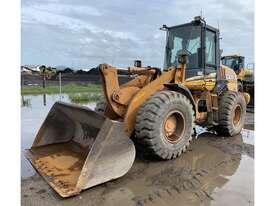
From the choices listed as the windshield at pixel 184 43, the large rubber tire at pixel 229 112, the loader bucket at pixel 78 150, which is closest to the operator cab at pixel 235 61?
the large rubber tire at pixel 229 112

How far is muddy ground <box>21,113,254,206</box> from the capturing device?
2988mm

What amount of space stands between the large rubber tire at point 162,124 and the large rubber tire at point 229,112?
153 centimetres

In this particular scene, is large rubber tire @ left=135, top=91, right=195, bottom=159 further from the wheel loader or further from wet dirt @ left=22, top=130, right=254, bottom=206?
wet dirt @ left=22, top=130, right=254, bottom=206

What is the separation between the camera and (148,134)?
12.4ft

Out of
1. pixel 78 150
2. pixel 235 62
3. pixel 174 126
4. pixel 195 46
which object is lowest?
pixel 78 150

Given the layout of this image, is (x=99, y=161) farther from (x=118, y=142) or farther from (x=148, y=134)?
(x=148, y=134)

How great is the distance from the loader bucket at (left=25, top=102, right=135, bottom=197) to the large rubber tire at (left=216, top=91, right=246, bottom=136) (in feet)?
9.09

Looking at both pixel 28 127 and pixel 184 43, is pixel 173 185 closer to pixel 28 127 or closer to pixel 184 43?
pixel 184 43

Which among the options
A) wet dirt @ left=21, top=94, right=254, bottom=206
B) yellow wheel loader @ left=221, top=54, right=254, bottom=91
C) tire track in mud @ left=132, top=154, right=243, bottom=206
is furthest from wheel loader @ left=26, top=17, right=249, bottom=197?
yellow wheel loader @ left=221, top=54, right=254, bottom=91

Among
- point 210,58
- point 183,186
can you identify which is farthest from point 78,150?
point 210,58

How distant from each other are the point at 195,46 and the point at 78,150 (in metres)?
2.96

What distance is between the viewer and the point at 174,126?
4.42 m

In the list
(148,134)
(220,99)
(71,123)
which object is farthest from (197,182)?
(220,99)

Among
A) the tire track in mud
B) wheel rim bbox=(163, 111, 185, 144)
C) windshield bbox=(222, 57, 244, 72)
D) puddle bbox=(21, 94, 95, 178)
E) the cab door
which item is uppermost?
windshield bbox=(222, 57, 244, 72)
